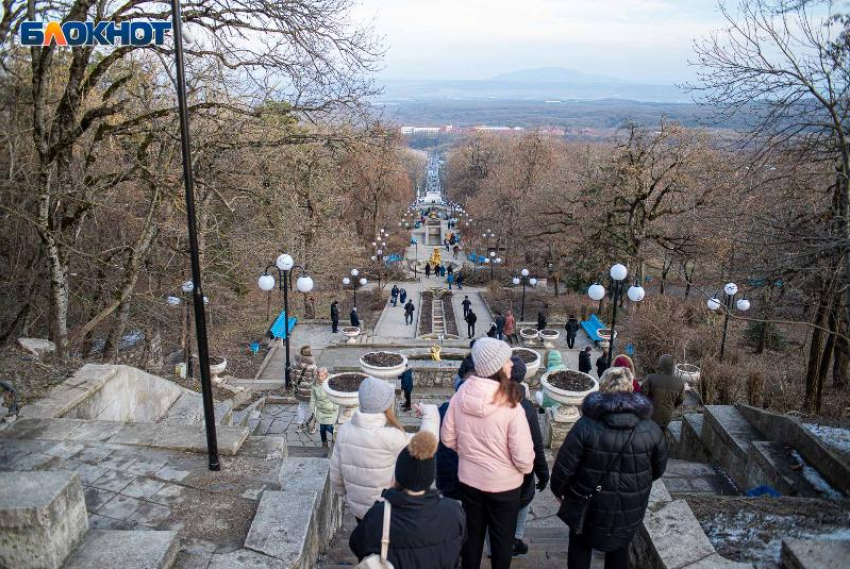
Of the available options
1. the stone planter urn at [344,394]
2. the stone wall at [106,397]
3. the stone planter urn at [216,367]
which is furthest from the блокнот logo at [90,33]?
the stone planter urn at [216,367]

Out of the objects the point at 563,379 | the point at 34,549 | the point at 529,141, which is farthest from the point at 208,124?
the point at 529,141

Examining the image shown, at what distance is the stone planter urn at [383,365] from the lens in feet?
31.5

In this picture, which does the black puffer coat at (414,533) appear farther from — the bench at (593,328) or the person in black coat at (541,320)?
the person in black coat at (541,320)

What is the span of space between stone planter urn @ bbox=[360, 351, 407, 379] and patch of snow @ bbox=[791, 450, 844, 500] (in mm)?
5800

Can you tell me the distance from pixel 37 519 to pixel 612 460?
9.96 feet

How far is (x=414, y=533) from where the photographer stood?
→ 2.48 m

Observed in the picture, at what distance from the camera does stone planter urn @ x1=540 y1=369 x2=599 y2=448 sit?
7.11 metres

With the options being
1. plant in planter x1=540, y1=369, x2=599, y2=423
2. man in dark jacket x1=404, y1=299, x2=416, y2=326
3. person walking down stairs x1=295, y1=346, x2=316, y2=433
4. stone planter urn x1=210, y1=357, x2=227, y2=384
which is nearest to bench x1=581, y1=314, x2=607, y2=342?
man in dark jacket x1=404, y1=299, x2=416, y2=326

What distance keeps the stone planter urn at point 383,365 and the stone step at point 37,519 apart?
635cm

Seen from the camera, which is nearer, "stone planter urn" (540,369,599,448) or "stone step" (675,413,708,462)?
"stone planter urn" (540,369,599,448)

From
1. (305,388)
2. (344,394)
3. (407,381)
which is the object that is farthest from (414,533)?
(305,388)

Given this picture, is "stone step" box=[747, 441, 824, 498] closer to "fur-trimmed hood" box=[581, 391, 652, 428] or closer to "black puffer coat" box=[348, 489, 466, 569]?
"fur-trimmed hood" box=[581, 391, 652, 428]

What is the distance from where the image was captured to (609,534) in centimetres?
322

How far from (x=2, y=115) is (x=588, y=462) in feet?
32.1
